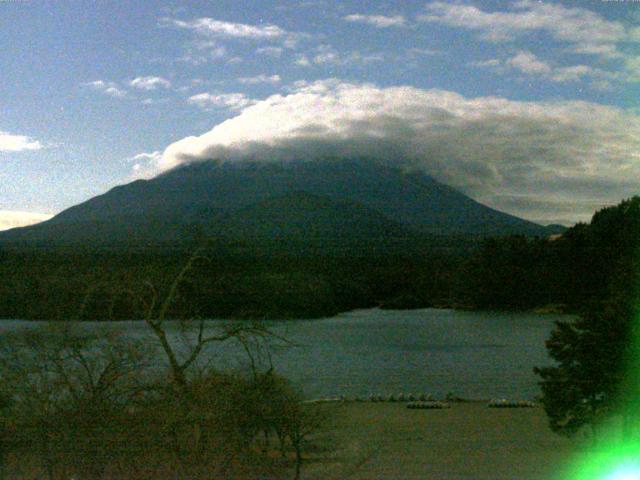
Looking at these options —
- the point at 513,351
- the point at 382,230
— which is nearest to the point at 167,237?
the point at 382,230

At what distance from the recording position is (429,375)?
18062 mm

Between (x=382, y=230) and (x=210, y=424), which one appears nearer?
(x=210, y=424)

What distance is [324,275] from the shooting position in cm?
1250

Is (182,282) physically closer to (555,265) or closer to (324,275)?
(324,275)

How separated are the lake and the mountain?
212 centimetres

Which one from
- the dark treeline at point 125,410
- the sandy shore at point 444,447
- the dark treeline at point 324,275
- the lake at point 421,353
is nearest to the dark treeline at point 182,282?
the dark treeline at point 324,275

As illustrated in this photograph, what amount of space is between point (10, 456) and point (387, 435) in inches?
216

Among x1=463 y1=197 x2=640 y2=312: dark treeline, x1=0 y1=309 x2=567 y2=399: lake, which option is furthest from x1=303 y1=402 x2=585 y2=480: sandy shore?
x1=463 y1=197 x2=640 y2=312: dark treeline

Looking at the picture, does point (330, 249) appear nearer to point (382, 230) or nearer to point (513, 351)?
point (382, 230)

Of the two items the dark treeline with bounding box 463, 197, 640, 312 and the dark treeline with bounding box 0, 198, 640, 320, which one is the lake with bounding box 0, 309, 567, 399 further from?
the dark treeline with bounding box 463, 197, 640, 312

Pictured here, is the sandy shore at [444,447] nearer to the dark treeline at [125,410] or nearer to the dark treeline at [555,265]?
the dark treeline at [125,410]

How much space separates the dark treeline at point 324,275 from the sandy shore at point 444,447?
1.92m

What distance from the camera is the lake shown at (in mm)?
15609

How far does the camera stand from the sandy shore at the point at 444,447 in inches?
260
